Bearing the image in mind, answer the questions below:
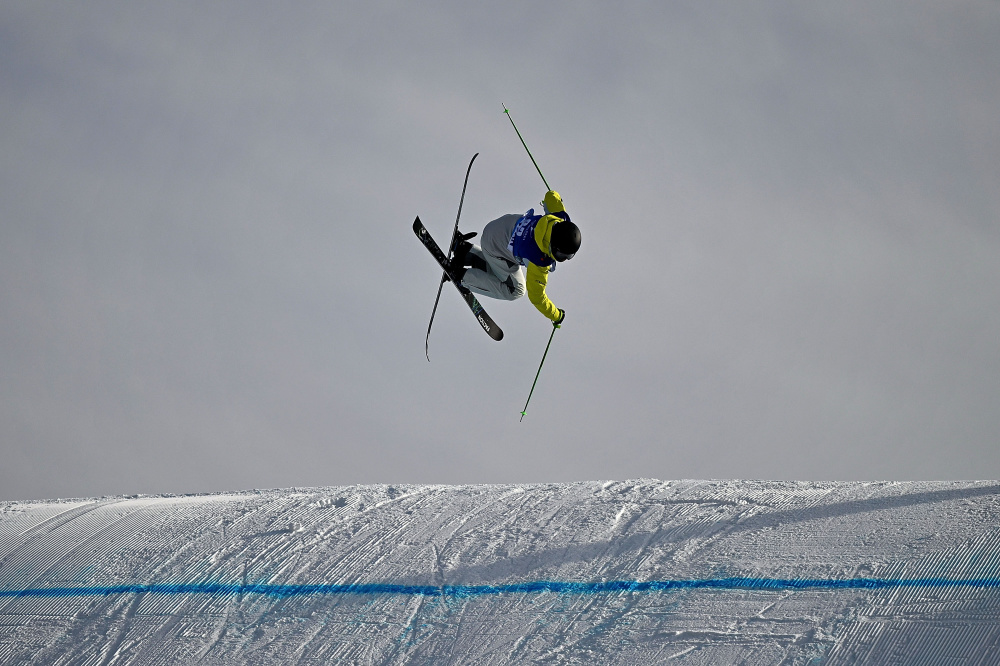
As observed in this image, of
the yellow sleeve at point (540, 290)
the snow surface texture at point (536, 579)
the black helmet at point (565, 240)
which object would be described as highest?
the black helmet at point (565, 240)

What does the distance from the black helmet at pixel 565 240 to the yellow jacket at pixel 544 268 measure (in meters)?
0.07

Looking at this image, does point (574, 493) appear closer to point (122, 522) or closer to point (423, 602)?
point (423, 602)

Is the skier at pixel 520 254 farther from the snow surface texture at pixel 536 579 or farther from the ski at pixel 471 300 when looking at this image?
the snow surface texture at pixel 536 579

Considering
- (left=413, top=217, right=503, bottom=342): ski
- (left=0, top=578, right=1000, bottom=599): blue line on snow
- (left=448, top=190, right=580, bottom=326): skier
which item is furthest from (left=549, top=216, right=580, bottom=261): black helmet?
(left=0, top=578, right=1000, bottom=599): blue line on snow

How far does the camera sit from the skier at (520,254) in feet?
14.7

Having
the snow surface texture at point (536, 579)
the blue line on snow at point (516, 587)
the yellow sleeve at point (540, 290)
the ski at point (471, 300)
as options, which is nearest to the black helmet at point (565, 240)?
the yellow sleeve at point (540, 290)

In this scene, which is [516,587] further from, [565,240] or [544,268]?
[544,268]

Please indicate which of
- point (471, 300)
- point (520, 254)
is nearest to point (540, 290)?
point (520, 254)

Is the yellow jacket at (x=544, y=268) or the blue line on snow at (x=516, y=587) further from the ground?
the yellow jacket at (x=544, y=268)

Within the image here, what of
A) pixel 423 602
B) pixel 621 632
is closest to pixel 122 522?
pixel 423 602

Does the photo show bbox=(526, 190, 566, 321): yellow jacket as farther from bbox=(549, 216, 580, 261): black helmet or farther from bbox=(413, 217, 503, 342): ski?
bbox=(413, 217, 503, 342): ski

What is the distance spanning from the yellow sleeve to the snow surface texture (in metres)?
1.03

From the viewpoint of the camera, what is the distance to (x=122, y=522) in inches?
173

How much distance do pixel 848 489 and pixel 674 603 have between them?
1.31 meters
